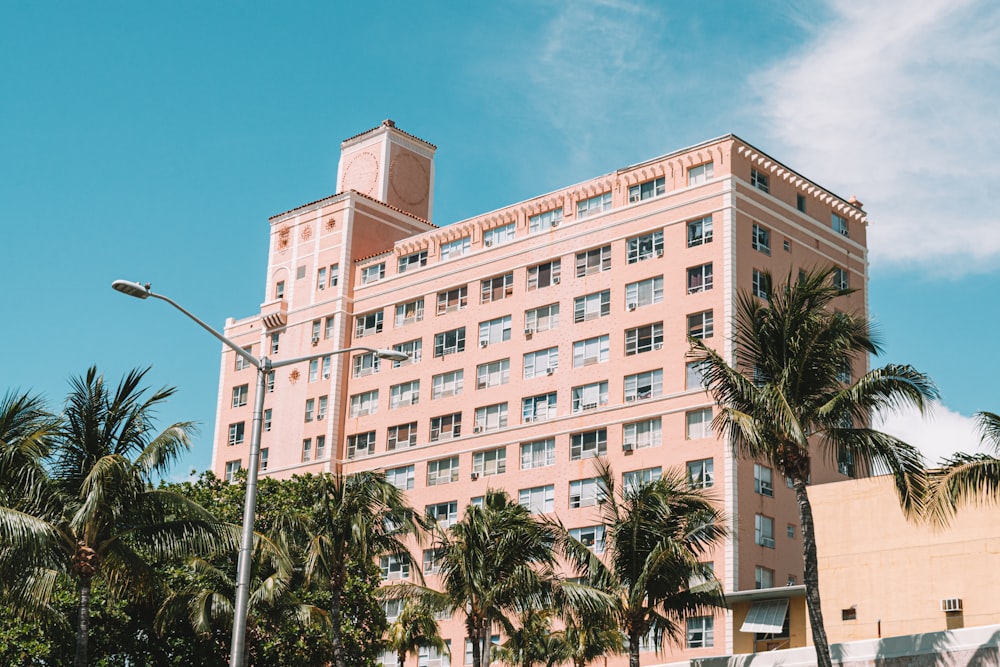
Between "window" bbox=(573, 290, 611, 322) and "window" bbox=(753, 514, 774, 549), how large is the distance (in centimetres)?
1402

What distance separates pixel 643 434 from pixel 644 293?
751cm

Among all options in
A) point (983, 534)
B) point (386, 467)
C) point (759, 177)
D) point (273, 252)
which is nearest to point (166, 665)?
point (983, 534)

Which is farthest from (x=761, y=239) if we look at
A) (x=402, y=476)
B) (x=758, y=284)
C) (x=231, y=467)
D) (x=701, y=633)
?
(x=231, y=467)

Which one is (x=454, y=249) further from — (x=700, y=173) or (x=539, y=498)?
(x=539, y=498)

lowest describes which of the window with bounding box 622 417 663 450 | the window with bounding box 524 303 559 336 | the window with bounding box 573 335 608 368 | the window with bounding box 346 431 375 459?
the window with bounding box 622 417 663 450

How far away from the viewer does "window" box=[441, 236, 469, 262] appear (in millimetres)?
82250

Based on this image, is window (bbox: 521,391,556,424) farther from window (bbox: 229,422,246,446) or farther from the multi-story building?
window (bbox: 229,422,246,446)

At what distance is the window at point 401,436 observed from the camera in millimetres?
80125

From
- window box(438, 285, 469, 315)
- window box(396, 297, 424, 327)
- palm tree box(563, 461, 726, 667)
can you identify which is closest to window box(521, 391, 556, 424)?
window box(438, 285, 469, 315)

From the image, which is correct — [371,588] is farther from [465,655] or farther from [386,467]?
[386,467]

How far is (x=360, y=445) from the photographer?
82.9 meters

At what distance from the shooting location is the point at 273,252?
3654 inches

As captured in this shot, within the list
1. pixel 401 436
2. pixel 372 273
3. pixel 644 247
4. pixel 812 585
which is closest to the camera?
pixel 812 585

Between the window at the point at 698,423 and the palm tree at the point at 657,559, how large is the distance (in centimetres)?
2752
